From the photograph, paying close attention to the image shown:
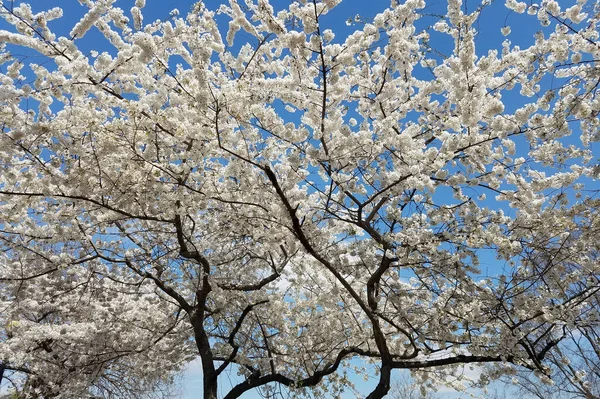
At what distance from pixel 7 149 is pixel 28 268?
18.1ft

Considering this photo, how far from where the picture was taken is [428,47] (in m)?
4.80

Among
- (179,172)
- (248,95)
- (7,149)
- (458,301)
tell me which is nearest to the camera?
(248,95)

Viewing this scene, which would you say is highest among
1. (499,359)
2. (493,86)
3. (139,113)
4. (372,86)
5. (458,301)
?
(372,86)

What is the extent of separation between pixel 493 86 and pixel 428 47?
0.77m

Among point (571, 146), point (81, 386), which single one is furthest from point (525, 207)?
point (81, 386)

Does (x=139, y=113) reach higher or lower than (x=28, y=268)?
lower

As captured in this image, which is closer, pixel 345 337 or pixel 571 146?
pixel 571 146

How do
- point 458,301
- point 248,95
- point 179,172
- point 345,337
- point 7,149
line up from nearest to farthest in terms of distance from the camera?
point 248,95
point 7,149
point 179,172
point 458,301
point 345,337

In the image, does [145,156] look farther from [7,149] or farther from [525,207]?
[525,207]

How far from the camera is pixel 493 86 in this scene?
4805mm

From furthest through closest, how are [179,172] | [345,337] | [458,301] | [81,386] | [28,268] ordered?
[28,268] < [81,386] < [345,337] < [458,301] < [179,172]

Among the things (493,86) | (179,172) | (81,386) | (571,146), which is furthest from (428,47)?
(81,386)

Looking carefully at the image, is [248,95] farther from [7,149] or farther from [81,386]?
[81,386]

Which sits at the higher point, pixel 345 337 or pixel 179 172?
pixel 179 172
